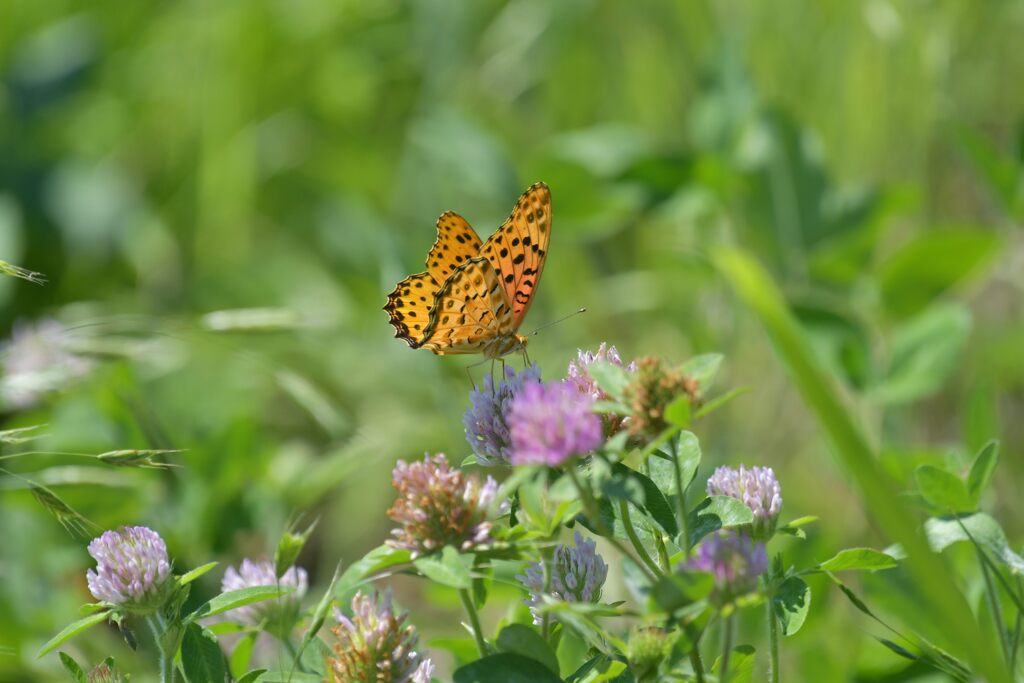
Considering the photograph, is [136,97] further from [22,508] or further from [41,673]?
[41,673]

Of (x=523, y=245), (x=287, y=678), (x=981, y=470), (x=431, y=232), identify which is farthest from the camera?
(x=431, y=232)

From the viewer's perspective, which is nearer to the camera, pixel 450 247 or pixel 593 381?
pixel 593 381

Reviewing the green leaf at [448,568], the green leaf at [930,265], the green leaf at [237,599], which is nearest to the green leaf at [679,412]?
the green leaf at [448,568]

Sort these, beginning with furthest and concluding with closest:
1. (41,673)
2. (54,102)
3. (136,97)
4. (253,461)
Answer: (136,97)
(54,102)
(253,461)
(41,673)

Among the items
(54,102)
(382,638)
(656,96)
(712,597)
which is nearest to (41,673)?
(382,638)

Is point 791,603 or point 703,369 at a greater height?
point 703,369

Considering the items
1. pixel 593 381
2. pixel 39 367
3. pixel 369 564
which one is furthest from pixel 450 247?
pixel 39 367

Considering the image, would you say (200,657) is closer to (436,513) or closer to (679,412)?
(436,513)
